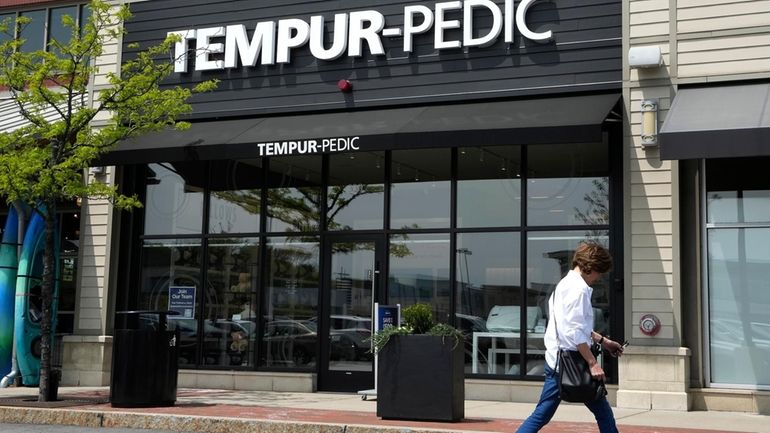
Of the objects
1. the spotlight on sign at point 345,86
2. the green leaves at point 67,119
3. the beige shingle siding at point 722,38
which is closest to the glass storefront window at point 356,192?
the spotlight on sign at point 345,86

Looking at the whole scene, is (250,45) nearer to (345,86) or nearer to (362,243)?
(345,86)

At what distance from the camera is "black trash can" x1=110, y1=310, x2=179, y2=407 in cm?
1085

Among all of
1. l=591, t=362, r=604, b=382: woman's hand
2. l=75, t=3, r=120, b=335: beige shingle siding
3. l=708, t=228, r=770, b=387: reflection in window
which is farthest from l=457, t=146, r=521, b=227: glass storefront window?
l=591, t=362, r=604, b=382: woman's hand

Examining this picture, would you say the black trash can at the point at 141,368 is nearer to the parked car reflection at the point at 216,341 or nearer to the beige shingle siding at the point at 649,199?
the parked car reflection at the point at 216,341

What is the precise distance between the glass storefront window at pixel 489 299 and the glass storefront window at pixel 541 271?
0.18 m

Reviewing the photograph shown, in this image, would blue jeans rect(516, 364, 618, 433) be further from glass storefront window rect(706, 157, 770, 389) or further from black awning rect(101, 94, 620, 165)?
glass storefront window rect(706, 157, 770, 389)

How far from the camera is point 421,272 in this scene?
44.4 ft

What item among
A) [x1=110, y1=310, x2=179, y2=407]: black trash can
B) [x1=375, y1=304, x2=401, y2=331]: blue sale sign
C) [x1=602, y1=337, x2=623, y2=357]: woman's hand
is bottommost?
[x1=110, y1=310, x2=179, y2=407]: black trash can

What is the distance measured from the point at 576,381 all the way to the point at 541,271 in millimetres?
6373

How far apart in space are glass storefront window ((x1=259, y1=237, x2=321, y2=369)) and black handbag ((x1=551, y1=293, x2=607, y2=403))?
306 inches

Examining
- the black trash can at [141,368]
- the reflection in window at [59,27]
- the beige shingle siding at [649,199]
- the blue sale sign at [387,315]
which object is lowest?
the black trash can at [141,368]

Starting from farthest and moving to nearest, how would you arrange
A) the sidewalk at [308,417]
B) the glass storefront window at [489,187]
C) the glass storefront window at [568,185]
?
the glass storefront window at [489,187] → the glass storefront window at [568,185] → the sidewalk at [308,417]

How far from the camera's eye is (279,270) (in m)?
14.4

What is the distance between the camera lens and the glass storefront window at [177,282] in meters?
14.8
